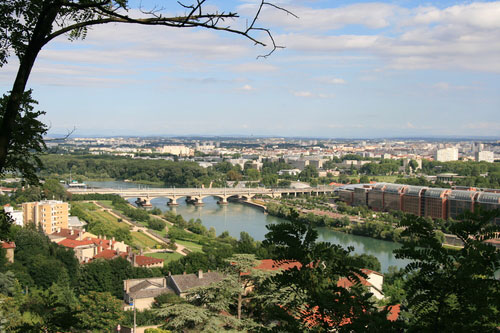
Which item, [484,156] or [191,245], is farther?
[484,156]

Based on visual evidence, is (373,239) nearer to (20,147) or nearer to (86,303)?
(86,303)

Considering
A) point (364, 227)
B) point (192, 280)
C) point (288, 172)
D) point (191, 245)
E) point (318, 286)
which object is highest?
point (318, 286)

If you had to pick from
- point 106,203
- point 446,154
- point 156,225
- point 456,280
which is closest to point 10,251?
point 156,225

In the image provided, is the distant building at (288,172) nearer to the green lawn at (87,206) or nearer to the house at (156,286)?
the green lawn at (87,206)

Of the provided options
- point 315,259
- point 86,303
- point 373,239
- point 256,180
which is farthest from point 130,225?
point 256,180

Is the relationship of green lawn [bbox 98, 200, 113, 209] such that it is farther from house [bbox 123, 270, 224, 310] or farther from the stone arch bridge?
house [bbox 123, 270, 224, 310]

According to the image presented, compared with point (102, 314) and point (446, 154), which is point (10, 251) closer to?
point (102, 314)

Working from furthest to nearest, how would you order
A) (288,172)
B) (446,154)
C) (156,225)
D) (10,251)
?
1. (446,154)
2. (288,172)
3. (156,225)
4. (10,251)

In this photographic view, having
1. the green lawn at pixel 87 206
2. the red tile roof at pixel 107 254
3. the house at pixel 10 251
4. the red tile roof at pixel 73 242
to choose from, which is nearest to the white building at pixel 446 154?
the green lawn at pixel 87 206

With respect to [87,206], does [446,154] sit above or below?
above
